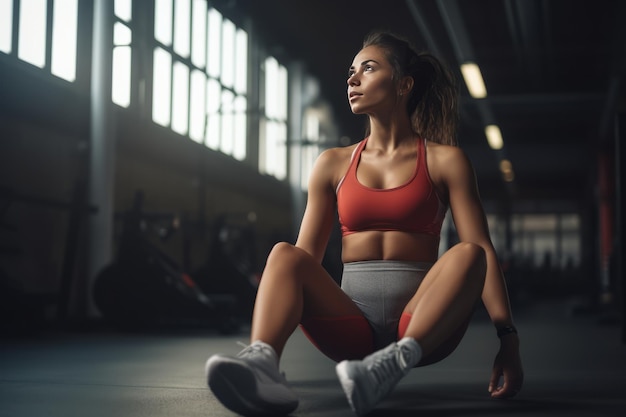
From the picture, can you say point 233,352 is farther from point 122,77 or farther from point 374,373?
point 122,77

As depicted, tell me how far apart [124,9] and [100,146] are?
1.65 meters

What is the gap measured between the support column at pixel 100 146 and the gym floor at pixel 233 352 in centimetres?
161

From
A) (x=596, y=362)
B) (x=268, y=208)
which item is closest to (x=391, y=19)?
(x=268, y=208)

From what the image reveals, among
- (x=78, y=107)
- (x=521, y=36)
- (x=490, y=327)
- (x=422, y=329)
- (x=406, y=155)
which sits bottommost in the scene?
(x=490, y=327)

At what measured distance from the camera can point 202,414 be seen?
1801 mm

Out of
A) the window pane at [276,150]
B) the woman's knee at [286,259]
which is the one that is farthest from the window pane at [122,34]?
the woman's knee at [286,259]

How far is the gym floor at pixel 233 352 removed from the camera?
1.90 metres

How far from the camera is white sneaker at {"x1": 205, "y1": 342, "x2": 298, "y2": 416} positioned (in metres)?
1.52

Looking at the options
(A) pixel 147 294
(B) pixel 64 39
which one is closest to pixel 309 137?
(B) pixel 64 39

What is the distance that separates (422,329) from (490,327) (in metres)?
4.74

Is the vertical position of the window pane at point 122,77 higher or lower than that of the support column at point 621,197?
higher

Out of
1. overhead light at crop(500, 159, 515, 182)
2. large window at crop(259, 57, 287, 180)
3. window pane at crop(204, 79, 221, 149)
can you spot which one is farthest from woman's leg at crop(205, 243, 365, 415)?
overhead light at crop(500, 159, 515, 182)

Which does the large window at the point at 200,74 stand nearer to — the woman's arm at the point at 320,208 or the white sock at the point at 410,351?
the woman's arm at the point at 320,208

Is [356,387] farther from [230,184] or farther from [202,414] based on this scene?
[230,184]
